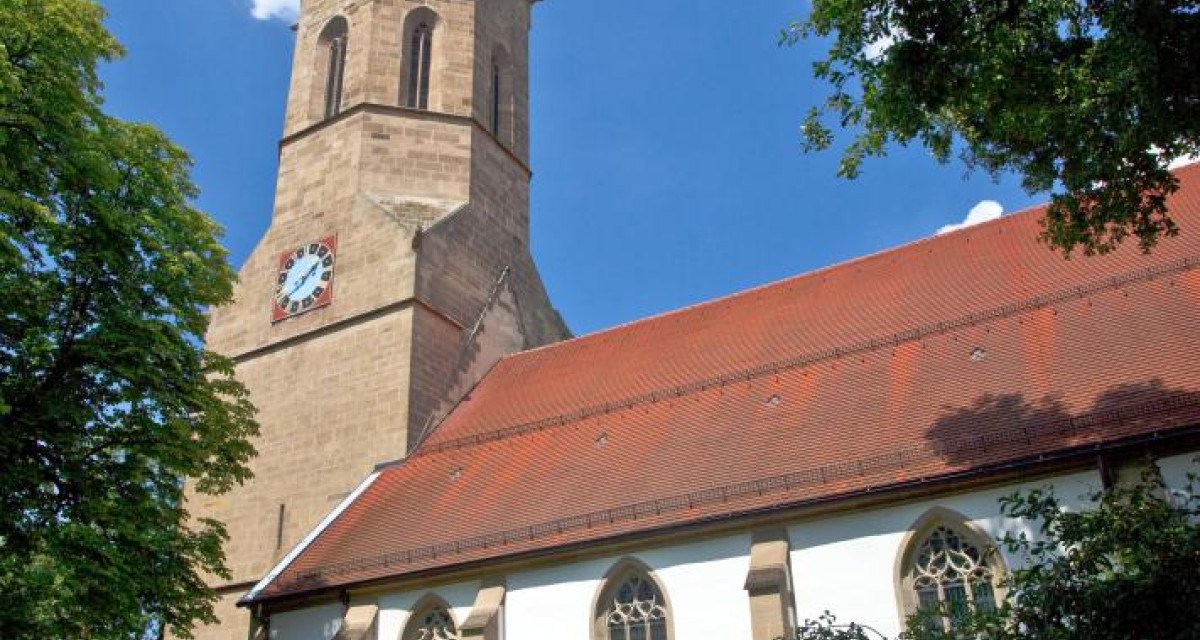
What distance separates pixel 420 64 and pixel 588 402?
8.34 metres

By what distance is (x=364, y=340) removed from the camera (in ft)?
54.7

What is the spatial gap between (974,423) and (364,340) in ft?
31.6

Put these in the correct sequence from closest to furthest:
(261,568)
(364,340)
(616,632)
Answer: (616,632) < (261,568) < (364,340)

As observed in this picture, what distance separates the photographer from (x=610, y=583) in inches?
448

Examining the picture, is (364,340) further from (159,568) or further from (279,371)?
(159,568)

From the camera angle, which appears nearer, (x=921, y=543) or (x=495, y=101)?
(x=921, y=543)

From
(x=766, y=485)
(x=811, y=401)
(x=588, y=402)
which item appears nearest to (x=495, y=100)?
(x=588, y=402)

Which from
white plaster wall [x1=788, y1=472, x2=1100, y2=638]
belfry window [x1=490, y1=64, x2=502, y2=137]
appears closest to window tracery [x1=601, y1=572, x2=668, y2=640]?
white plaster wall [x1=788, y1=472, x2=1100, y2=638]

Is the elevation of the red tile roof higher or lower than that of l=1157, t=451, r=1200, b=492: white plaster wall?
higher

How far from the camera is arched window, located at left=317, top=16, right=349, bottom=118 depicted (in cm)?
1991

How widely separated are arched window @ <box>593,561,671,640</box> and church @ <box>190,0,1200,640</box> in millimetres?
26

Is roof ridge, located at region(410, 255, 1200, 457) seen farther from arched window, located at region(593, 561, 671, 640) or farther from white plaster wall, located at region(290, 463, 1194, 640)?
arched window, located at region(593, 561, 671, 640)

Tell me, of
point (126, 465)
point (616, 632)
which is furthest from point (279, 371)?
point (616, 632)

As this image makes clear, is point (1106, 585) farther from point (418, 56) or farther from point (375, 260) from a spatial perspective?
point (418, 56)
